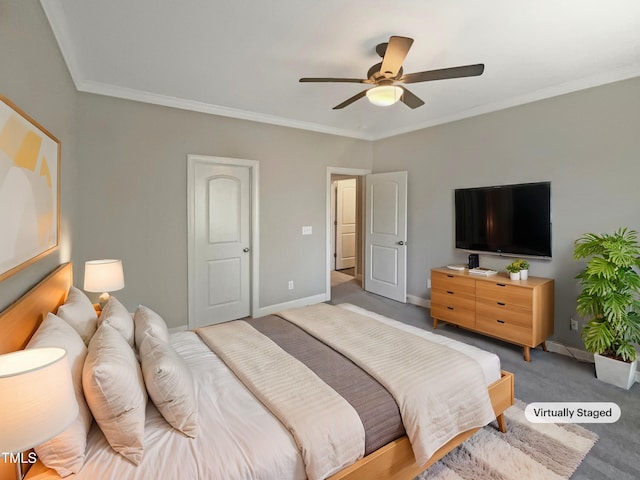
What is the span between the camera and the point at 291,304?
15.1ft

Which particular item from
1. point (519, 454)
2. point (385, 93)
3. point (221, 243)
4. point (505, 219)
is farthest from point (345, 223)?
point (519, 454)

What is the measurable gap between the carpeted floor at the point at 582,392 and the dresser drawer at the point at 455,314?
0.50 ft

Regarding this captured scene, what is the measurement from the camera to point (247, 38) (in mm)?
2344

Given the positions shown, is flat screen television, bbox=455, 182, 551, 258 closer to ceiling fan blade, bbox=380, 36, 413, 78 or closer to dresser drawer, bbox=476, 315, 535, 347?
dresser drawer, bbox=476, 315, 535, 347

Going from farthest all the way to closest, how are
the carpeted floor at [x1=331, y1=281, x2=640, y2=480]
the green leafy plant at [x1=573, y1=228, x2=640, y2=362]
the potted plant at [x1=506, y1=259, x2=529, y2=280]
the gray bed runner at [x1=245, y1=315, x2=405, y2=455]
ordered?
the potted plant at [x1=506, y1=259, x2=529, y2=280]
the green leafy plant at [x1=573, y1=228, x2=640, y2=362]
the carpeted floor at [x1=331, y1=281, x2=640, y2=480]
the gray bed runner at [x1=245, y1=315, x2=405, y2=455]

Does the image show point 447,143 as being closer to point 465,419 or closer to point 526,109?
point 526,109

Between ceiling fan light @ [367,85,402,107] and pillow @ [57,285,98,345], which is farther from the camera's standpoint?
ceiling fan light @ [367,85,402,107]

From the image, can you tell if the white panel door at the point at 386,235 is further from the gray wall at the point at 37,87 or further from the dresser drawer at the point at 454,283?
the gray wall at the point at 37,87

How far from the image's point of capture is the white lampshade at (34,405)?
0.75 metres

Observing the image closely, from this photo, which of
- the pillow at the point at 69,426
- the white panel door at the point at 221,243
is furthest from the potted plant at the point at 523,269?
the pillow at the point at 69,426

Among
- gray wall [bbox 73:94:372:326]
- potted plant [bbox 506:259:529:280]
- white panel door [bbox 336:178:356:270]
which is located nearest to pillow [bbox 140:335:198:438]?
gray wall [bbox 73:94:372:326]

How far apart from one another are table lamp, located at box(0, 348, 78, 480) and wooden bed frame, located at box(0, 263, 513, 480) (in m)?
0.37

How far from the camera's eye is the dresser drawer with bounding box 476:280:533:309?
308 centimetres

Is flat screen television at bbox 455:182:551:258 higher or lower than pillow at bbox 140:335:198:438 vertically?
higher
